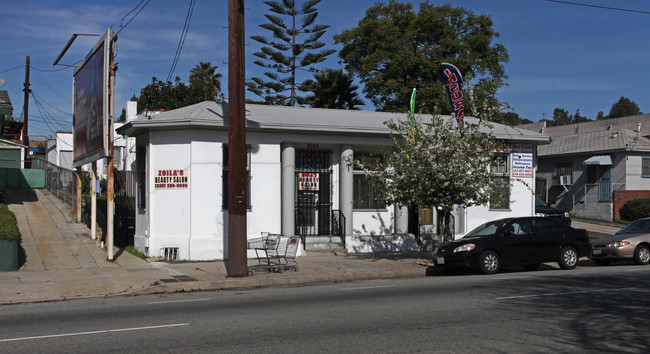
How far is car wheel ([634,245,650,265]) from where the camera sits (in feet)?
59.0

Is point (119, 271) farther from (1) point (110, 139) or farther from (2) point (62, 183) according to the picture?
(2) point (62, 183)

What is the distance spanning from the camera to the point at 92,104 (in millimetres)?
18516

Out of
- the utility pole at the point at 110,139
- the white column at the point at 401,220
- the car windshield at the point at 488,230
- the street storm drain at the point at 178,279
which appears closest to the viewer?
the street storm drain at the point at 178,279

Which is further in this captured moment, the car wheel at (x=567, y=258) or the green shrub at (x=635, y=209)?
the green shrub at (x=635, y=209)

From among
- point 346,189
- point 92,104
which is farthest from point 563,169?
point 92,104

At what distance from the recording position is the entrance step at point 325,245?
766 inches

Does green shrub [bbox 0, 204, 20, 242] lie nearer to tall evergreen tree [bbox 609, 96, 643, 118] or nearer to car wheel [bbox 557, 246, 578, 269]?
car wheel [bbox 557, 246, 578, 269]

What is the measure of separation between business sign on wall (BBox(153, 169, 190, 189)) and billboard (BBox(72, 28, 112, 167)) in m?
1.76

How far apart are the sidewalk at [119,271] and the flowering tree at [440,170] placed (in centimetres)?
208

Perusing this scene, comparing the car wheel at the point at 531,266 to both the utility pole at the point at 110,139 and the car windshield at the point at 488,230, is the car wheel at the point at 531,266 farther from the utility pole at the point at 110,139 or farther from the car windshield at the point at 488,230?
the utility pole at the point at 110,139

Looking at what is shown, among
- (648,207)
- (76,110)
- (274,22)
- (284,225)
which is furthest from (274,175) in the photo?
(274,22)

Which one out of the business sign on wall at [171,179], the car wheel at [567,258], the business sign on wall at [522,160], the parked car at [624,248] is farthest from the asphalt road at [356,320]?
the business sign on wall at [522,160]

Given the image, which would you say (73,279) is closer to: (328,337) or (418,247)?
(328,337)

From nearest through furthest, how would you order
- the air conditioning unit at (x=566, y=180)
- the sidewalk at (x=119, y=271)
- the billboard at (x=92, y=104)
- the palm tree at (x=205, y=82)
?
1. the sidewalk at (x=119, y=271)
2. the billboard at (x=92, y=104)
3. the air conditioning unit at (x=566, y=180)
4. the palm tree at (x=205, y=82)
